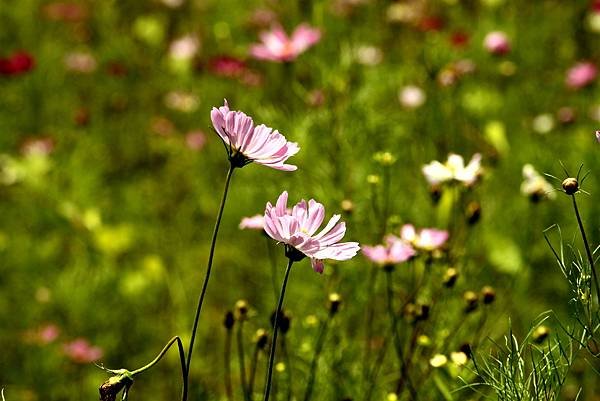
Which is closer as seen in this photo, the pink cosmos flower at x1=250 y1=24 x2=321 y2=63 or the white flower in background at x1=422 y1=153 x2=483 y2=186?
the white flower in background at x1=422 y1=153 x2=483 y2=186

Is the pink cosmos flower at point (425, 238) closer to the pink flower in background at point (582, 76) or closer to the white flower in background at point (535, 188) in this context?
the white flower in background at point (535, 188)

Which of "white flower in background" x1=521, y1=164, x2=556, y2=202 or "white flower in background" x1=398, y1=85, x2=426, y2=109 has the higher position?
"white flower in background" x1=398, y1=85, x2=426, y2=109

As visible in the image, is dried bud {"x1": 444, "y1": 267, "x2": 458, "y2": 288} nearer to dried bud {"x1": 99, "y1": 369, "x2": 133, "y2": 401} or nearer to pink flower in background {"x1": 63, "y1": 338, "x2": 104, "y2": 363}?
dried bud {"x1": 99, "y1": 369, "x2": 133, "y2": 401}

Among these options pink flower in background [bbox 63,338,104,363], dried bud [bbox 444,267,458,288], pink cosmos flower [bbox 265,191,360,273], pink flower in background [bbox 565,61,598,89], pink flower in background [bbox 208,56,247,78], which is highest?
pink flower in background [bbox 208,56,247,78]

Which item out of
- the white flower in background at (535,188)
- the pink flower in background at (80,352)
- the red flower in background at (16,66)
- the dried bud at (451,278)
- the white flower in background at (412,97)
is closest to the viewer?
the dried bud at (451,278)

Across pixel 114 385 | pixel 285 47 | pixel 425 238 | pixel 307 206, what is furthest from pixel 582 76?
pixel 114 385

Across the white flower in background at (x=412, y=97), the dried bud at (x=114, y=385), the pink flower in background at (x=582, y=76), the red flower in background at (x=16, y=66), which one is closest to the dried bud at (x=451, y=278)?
the dried bud at (x=114, y=385)

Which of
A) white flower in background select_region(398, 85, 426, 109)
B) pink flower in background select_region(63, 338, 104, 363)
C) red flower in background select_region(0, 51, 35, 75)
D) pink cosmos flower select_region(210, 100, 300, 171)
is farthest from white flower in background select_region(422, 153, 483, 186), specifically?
red flower in background select_region(0, 51, 35, 75)
